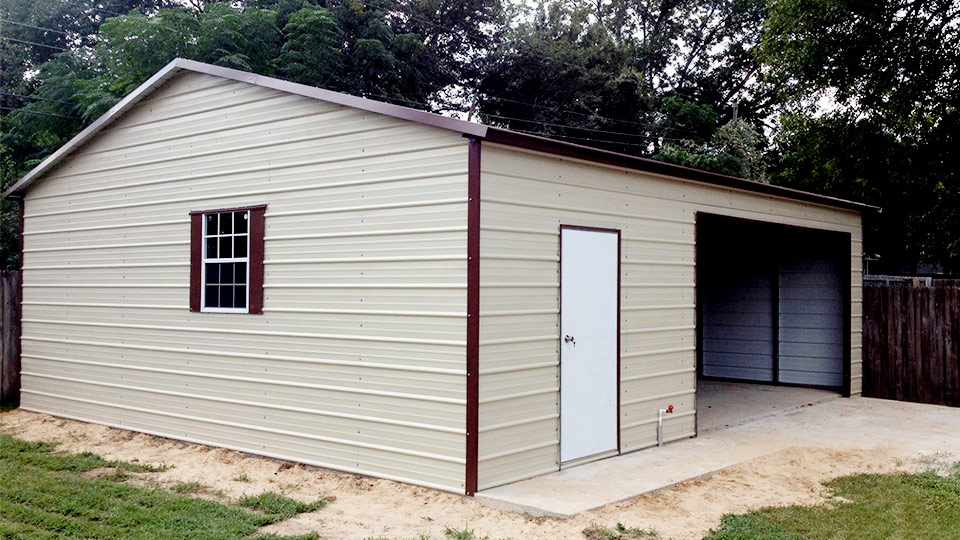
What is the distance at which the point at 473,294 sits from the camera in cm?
660

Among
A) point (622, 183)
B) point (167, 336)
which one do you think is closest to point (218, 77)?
point (167, 336)

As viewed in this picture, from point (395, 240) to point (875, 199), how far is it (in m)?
18.1

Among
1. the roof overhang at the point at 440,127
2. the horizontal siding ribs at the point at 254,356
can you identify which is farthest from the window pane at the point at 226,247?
the roof overhang at the point at 440,127

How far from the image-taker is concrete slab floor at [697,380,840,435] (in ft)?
33.1

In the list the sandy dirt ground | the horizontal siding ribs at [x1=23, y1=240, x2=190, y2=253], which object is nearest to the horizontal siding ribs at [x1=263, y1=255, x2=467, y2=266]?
the horizontal siding ribs at [x1=23, y1=240, x2=190, y2=253]

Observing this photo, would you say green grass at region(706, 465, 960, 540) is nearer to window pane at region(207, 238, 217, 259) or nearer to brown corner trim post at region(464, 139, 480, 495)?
brown corner trim post at region(464, 139, 480, 495)

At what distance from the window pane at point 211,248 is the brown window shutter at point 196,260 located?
0.29ft

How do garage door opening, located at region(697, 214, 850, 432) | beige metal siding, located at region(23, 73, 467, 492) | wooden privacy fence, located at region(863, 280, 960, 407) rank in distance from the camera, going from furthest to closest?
garage door opening, located at region(697, 214, 850, 432) → wooden privacy fence, located at region(863, 280, 960, 407) → beige metal siding, located at region(23, 73, 467, 492)

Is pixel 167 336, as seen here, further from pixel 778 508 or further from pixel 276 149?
pixel 778 508

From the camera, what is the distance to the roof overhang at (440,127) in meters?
6.72

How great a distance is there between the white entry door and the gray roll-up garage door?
5.99m

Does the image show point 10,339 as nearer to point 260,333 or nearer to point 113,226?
point 113,226

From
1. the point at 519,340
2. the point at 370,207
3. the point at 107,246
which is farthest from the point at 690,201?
the point at 107,246

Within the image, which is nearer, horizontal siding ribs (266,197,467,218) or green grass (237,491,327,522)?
green grass (237,491,327,522)
